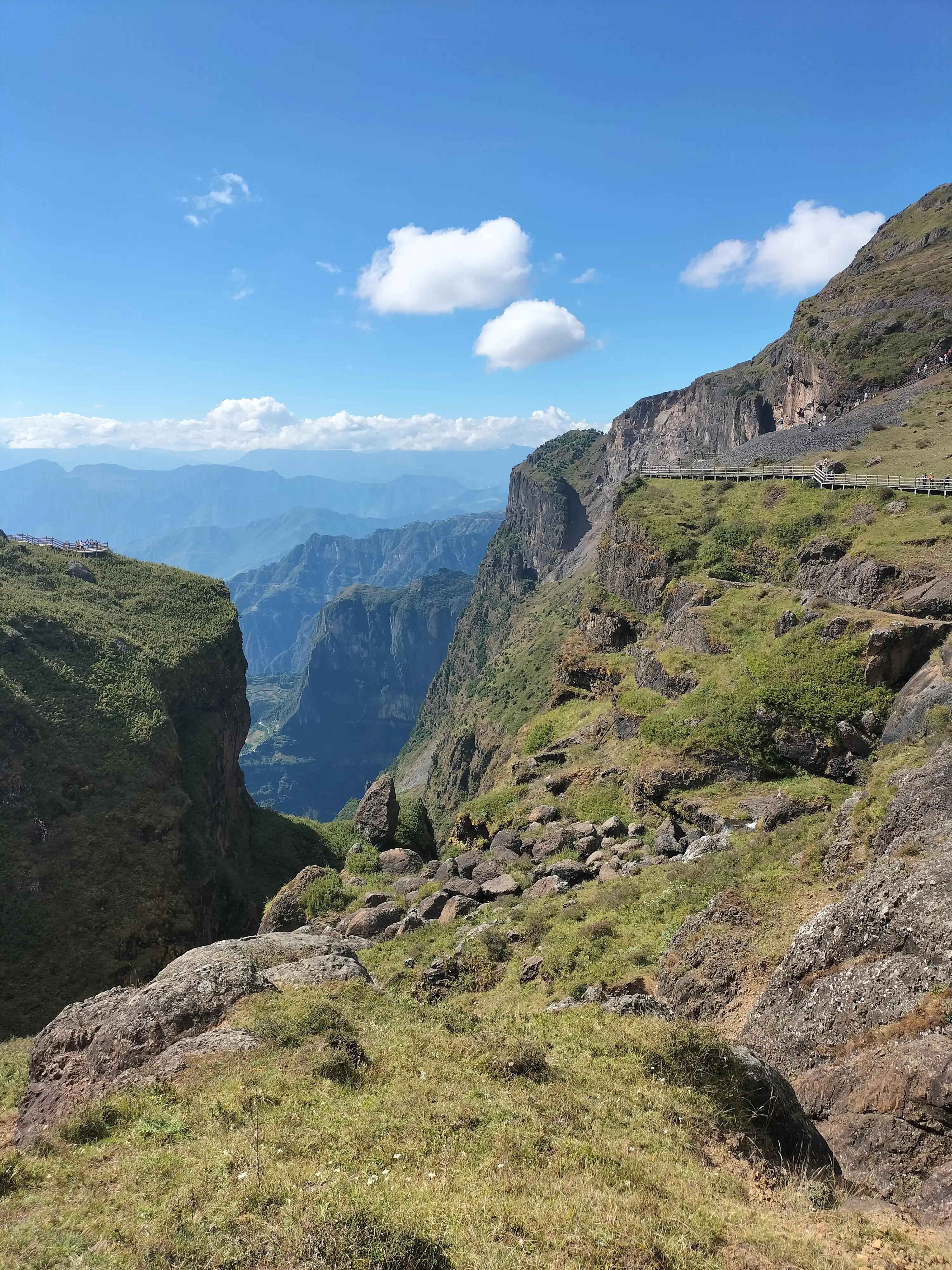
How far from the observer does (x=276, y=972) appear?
13.6 meters

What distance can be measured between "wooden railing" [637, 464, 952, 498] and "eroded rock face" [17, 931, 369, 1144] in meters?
36.6

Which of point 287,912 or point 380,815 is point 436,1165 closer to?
point 287,912

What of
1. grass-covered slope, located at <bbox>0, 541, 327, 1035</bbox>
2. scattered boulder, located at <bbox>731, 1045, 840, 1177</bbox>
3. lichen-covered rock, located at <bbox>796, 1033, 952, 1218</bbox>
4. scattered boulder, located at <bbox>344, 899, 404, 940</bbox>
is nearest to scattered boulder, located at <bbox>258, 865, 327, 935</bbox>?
scattered boulder, located at <bbox>344, 899, 404, 940</bbox>

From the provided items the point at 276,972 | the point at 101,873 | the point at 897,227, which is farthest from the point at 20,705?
the point at 897,227

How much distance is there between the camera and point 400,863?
3180 cm

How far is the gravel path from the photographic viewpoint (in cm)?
5225

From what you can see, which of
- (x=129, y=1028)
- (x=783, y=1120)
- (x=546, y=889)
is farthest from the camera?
(x=546, y=889)

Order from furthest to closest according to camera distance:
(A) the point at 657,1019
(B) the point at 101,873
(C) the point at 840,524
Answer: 1. (B) the point at 101,873
2. (C) the point at 840,524
3. (A) the point at 657,1019

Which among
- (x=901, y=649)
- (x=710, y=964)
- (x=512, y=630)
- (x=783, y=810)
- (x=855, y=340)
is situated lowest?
(x=512, y=630)

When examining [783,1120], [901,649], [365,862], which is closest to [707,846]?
[901,649]

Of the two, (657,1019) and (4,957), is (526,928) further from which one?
(4,957)

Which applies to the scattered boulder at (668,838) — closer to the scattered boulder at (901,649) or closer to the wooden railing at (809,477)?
the scattered boulder at (901,649)

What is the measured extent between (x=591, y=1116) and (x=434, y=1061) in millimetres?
2763

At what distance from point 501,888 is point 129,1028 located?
13044 millimetres
